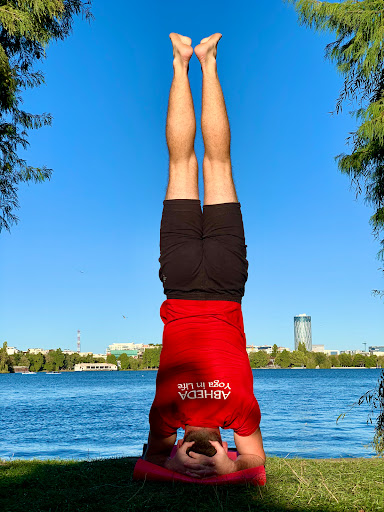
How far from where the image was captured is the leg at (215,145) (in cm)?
384

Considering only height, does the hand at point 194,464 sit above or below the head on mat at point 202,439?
below

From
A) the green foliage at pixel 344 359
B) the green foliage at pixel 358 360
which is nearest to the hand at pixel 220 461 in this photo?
the green foliage at pixel 358 360

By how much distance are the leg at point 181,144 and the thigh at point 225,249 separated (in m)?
0.24

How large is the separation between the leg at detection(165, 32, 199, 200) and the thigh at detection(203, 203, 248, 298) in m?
0.24

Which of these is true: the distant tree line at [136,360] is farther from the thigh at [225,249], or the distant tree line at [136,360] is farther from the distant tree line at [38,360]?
the thigh at [225,249]

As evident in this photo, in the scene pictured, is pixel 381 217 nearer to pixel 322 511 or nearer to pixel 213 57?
pixel 213 57

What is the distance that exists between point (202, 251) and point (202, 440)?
136 cm

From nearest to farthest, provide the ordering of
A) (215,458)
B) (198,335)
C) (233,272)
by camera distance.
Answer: (215,458) < (198,335) < (233,272)

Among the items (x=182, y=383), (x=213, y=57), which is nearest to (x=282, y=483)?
(x=182, y=383)

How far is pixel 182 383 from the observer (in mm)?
3109

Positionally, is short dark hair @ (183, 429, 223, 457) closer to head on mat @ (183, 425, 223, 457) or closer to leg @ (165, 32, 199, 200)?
head on mat @ (183, 425, 223, 457)

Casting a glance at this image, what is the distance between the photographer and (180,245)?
3.62 metres

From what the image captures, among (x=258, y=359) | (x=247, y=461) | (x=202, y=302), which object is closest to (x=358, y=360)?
(x=258, y=359)

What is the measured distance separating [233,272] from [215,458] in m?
1.31
